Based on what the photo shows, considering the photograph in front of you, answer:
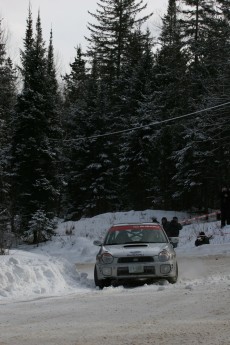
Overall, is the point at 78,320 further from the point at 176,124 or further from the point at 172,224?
the point at 176,124

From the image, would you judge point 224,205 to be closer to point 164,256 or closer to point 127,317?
point 164,256

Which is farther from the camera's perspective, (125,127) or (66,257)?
(125,127)

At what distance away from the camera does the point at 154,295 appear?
34.2 ft

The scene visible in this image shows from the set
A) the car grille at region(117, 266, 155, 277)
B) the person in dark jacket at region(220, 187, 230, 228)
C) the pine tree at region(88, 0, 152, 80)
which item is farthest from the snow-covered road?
the pine tree at region(88, 0, 152, 80)

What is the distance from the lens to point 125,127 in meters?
43.8

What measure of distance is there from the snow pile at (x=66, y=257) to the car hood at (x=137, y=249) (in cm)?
95

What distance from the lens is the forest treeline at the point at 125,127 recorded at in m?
31.0

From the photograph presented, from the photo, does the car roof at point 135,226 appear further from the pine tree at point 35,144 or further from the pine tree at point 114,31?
the pine tree at point 114,31

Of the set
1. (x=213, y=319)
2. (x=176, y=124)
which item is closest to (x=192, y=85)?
(x=176, y=124)

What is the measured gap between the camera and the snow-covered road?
6.64 metres

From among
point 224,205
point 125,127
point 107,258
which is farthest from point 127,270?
point 125,127

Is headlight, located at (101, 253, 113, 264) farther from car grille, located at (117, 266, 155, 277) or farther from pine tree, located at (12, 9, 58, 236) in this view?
pine tree, located at (12, 9, 58, 236)

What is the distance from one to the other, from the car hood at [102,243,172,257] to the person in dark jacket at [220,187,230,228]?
11.7 m

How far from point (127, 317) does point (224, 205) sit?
16.9 m
